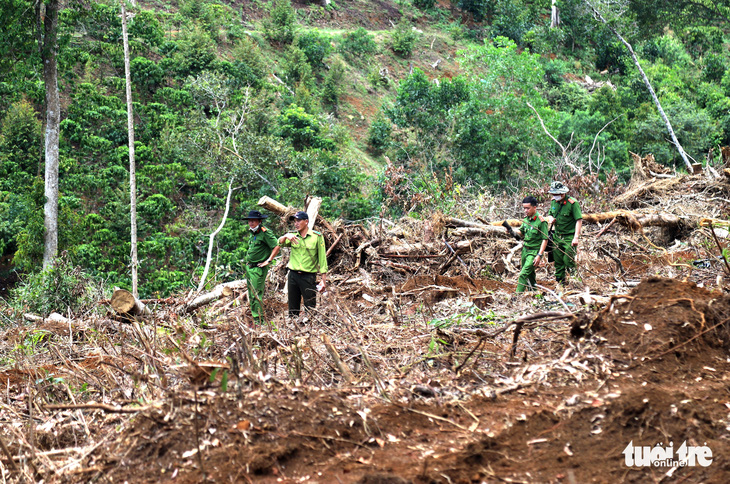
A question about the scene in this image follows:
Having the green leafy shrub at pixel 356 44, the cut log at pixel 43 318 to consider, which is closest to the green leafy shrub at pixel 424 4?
Result: the green leafy shrub at pixel 356 44

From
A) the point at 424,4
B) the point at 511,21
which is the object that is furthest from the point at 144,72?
the point at 424,4

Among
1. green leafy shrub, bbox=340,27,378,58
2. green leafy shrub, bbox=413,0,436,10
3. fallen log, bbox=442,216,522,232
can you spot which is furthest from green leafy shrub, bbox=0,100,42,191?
green leafy shrub, bbox=413,0,436,10

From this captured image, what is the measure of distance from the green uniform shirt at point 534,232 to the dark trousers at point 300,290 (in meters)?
2.63

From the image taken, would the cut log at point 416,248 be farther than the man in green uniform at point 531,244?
Yes

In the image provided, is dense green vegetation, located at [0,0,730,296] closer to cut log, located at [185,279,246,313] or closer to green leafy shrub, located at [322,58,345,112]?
green leafy shrub, located at [322,58,345,112]

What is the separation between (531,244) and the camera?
7.21 metres

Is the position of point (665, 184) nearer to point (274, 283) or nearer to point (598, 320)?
point (274, 283)

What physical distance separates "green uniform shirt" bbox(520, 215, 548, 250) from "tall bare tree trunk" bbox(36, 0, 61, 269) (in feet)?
41.1

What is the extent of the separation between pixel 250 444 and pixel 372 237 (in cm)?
724

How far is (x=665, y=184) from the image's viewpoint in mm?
11531

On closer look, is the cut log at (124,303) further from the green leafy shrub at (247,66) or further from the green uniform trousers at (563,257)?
the green leafy shrub at (247,66)

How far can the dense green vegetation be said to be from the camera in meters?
16.0

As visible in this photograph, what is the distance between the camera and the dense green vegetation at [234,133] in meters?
16.0

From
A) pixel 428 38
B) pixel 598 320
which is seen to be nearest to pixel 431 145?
pixel 598 320
